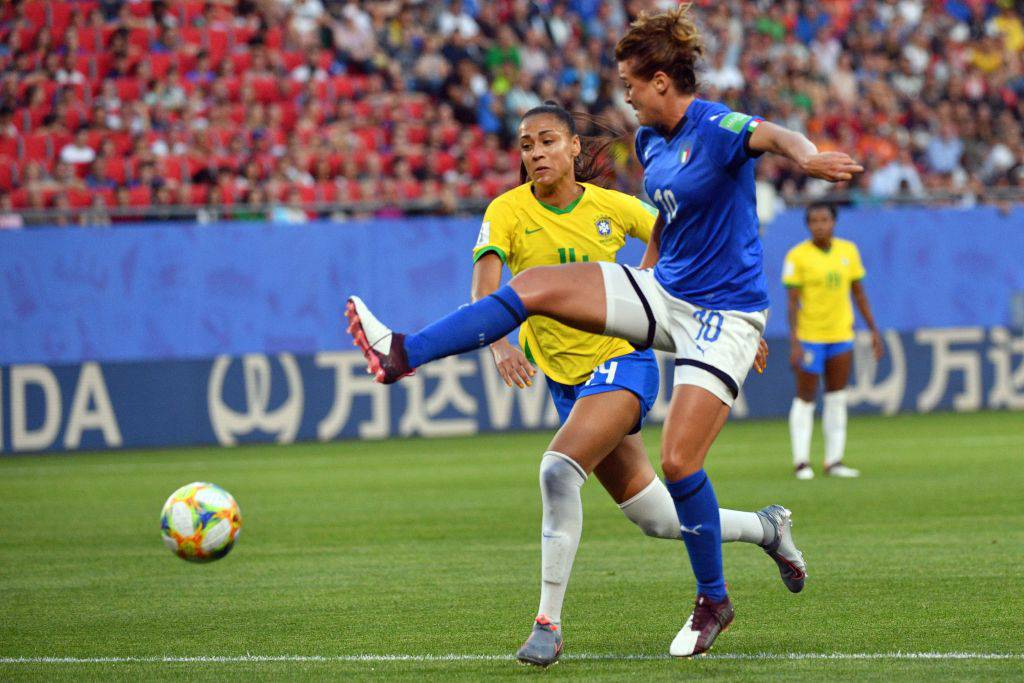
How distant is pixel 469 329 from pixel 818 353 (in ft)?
30.8

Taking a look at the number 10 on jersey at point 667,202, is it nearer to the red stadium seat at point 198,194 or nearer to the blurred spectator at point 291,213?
the blurred spectator at point 291,213

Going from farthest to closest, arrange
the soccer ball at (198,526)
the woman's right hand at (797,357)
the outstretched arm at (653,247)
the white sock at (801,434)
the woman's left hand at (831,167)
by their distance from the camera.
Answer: the woman's right hand at (797,357), the white sock at (801,434), the soccer ball at (198,526), the outstretched arm at (653,247), the woman's left hand at (831,167)

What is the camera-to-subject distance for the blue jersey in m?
6.07

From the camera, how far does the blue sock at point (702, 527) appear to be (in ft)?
20.2

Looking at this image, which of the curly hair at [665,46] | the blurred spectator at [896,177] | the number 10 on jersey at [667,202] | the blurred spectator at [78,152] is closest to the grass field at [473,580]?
the number 10 on jersey at [667,202]

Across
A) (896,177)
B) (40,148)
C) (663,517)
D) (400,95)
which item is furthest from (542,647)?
(896,177)

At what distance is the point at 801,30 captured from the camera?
91.1 ft

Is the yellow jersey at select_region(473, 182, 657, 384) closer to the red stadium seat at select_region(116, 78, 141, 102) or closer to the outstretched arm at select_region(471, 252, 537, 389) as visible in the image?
the outstretched arm at select_region(471, 252, 537, 389)

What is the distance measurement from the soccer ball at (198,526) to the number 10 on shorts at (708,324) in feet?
11.5

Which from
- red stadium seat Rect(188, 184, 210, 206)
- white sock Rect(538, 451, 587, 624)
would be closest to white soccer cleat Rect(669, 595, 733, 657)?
white sock Rect(538, 451, 587, 624)

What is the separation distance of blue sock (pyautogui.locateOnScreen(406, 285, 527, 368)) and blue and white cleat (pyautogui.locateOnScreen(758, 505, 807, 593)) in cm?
155

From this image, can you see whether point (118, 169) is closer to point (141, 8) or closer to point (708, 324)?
point (141, 8)

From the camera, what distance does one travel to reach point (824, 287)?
14820 millimetres

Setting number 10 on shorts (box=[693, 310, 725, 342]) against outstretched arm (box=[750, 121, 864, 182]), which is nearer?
outstretched arm (box=[750, 121, 864, 182])
